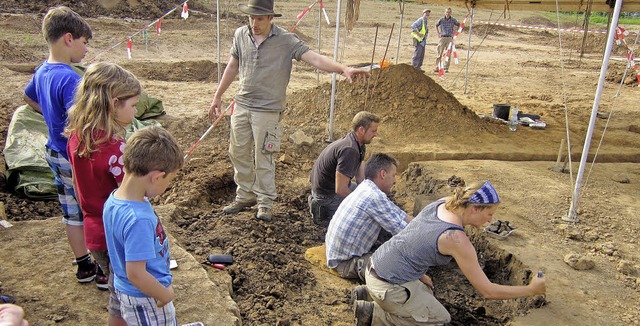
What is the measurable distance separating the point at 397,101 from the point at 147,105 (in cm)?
427

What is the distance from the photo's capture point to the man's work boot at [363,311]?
3.73 m

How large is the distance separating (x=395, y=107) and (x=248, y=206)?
434 centimetres

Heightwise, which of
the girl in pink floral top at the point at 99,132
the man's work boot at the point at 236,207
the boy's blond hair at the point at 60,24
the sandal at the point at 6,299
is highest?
the boy's blond hair at the point at 60,24

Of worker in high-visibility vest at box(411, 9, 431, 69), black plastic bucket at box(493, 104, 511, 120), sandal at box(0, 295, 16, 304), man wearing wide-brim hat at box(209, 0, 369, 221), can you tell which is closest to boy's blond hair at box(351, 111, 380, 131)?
man wearing wide-brim hat at box(209, 0, 369, 221)

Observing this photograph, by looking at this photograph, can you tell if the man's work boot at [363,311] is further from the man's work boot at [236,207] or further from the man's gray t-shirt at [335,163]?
the man's work boot at [236,207]

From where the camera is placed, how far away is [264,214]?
5109 millimetres

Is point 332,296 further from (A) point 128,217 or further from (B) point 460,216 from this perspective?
(A) point 128,217

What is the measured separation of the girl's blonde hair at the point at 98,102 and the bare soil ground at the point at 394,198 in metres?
1.24

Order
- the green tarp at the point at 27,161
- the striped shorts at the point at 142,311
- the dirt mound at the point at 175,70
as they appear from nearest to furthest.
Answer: the striped shorts at the point at 142,311
the green tarp at the point at 27,161
the dirt mound at the point at 175,70

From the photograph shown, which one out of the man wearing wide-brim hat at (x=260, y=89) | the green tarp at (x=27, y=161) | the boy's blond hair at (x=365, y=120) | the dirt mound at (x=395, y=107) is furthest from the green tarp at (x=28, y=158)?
the dirt mound at (x=395, y=107)

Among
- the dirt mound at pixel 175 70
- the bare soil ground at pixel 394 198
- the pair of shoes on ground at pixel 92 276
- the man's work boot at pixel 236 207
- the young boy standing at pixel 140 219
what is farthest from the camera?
the dirt mound at pixel 175 70

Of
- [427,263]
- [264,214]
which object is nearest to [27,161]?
[264,214]

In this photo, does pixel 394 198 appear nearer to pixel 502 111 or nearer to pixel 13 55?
pixel 502 111

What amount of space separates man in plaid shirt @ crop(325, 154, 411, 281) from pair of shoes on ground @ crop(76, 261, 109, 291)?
1810 mm
